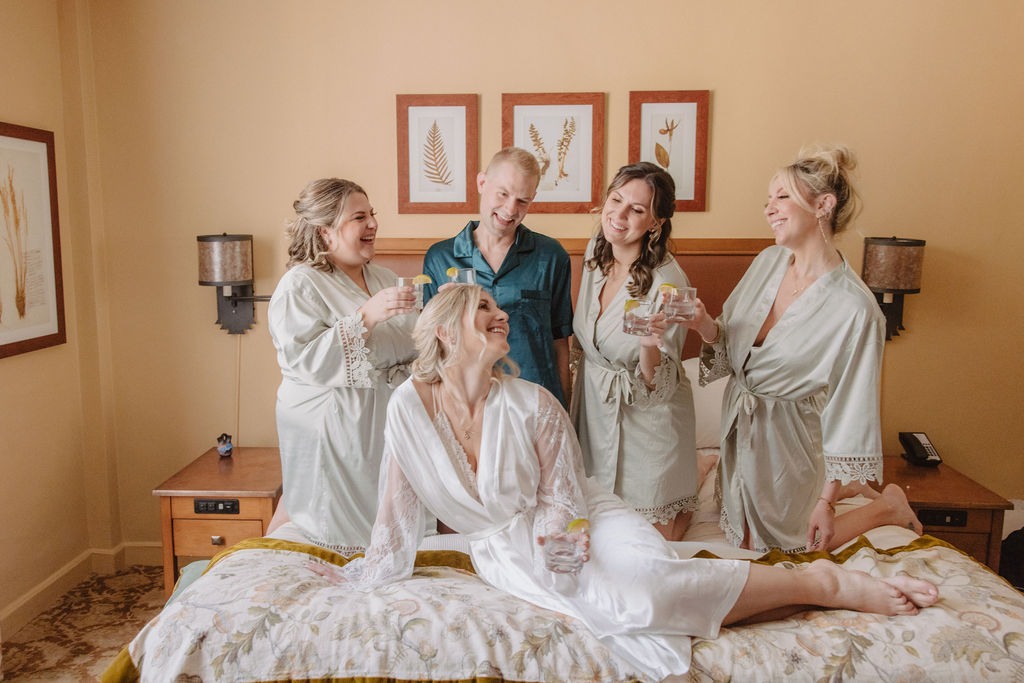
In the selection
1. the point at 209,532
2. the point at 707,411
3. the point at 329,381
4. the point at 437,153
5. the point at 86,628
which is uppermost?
the point at 437,153

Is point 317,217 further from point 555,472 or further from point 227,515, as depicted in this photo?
point 227,515

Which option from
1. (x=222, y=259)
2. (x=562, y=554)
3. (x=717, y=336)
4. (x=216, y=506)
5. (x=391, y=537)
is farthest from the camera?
(x=222, y=259)

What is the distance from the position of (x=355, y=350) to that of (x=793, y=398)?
1.30 m

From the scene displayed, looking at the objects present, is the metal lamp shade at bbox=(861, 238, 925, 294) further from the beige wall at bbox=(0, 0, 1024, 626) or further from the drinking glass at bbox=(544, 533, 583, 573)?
the drinking glass at bbox=(544, 533, 583, 573)

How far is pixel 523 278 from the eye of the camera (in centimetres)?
246

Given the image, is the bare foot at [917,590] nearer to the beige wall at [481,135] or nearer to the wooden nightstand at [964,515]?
the wooden nightstand at [964,515]

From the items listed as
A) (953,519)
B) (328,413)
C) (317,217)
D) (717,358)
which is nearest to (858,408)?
(717,358)

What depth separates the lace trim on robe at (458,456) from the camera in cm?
196

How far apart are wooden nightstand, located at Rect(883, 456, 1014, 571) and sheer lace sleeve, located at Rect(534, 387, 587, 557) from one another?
1.62 metres

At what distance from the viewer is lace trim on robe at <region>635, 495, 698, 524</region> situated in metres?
2.32

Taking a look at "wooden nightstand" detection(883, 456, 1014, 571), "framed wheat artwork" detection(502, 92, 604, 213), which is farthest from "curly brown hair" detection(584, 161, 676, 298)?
"wooden nightstand" detection(883, 456, 1014, 571)

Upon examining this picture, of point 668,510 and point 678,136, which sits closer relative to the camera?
point 668,510

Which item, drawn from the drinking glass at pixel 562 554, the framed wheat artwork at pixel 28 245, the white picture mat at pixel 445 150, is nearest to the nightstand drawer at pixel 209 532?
the framed wheat artwork at pixel 28 245

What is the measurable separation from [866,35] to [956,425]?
5.84 ft
